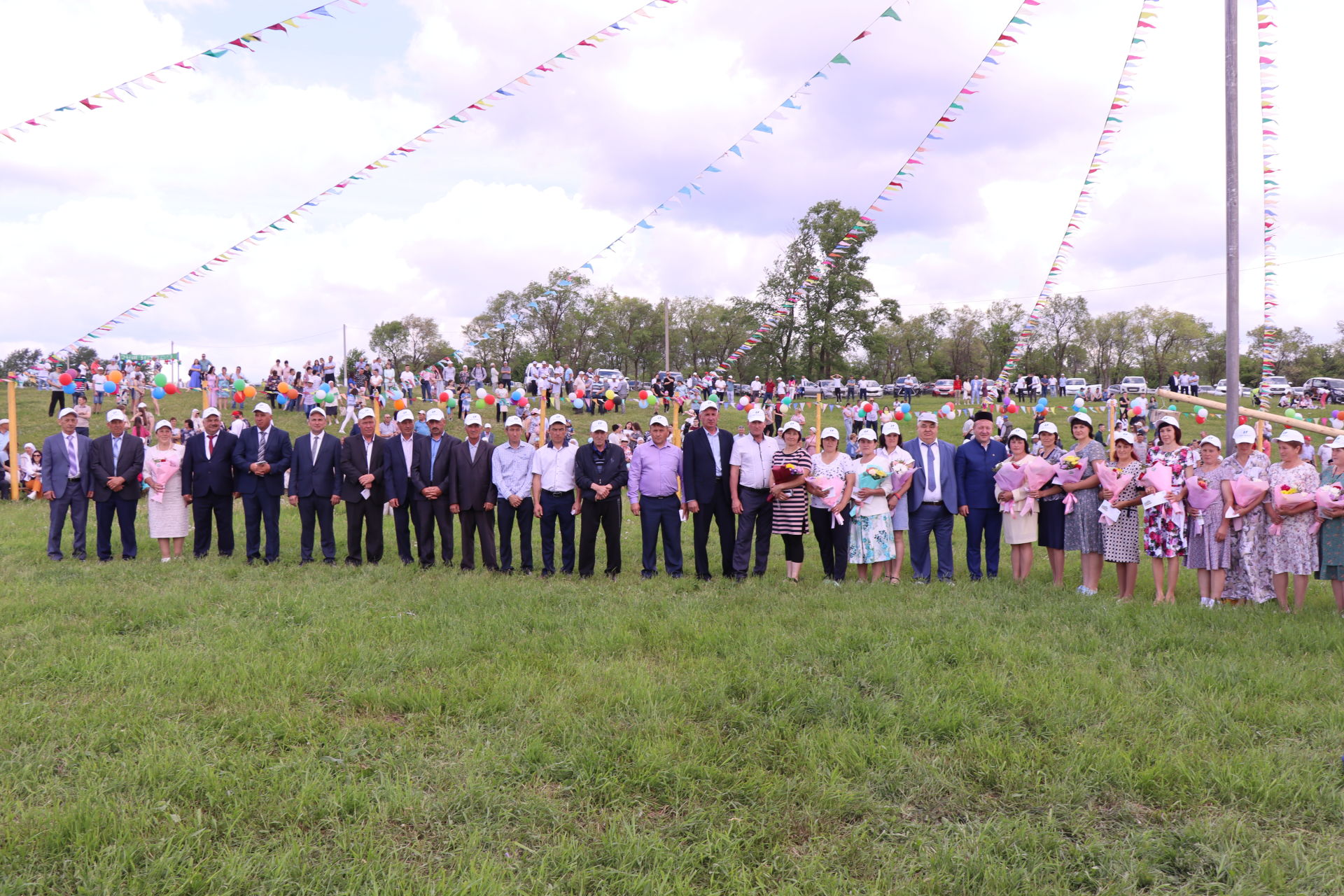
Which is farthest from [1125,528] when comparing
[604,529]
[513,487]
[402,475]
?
[402,475]

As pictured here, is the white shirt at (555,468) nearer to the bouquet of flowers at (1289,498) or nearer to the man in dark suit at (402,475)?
the man in dark suit at (402,475)

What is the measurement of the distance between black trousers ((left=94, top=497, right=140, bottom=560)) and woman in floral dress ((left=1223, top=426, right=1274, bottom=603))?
1175 centimetres

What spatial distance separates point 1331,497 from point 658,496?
6096 millimetres

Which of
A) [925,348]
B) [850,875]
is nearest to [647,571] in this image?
[850,875]

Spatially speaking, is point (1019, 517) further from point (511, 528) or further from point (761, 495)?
point (511, 528)

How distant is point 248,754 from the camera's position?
4.28 m

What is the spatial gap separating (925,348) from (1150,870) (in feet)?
247

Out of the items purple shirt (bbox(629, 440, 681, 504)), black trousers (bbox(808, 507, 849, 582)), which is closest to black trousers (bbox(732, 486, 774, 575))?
black trousers (bbox(808, 507, 849, 582))

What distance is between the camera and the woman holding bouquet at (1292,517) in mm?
7293

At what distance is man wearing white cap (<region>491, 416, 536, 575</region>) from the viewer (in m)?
9.30

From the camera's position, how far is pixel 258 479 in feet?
32.6

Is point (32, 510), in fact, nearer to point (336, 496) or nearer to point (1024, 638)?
point (336, 496)

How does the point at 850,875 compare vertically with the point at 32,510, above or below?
below

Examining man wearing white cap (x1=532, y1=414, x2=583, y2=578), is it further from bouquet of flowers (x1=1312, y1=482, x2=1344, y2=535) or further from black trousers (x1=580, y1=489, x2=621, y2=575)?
bouquet of flowers (x1=1312, y1=482, x2=1344, y2=535)
